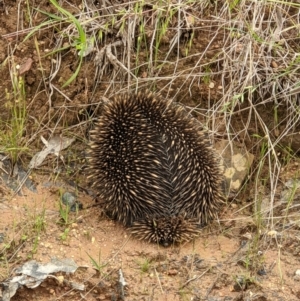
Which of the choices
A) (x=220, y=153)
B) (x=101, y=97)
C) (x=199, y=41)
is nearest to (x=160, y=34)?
(x=199, y=41)

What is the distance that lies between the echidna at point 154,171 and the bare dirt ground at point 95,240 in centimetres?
16

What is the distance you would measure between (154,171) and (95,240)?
1.90 ft

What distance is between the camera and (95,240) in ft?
13.6

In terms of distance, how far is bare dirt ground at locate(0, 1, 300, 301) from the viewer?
12.5 feet

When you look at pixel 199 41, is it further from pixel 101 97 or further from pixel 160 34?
pixel 101 97

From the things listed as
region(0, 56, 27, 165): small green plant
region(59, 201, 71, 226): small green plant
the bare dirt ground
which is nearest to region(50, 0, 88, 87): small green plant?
the bare dirt ground

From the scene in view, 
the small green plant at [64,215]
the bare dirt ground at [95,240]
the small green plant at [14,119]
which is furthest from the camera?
the small green plant at [14,119]

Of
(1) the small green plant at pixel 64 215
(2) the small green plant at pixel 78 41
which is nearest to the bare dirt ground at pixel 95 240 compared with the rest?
(1) the small green plant at pixel 64 215

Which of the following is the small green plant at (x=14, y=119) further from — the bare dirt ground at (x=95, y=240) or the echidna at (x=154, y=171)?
the echidna at (x=154, y=171)

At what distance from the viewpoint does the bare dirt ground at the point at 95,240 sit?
12.5 ft

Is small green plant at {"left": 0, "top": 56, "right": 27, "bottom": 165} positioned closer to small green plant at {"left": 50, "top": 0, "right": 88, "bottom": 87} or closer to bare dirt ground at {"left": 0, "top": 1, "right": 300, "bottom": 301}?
bare dirt ground at {"left": 0, "top": 1, "right": 300, "bottom": 301}

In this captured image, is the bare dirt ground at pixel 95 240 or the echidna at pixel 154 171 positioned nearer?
the bare dirt ground at pixel 95 240

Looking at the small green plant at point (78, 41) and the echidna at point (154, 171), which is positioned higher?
the small green plant at point (78, 41)

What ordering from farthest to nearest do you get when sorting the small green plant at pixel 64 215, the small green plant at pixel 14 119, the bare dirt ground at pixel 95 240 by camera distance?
the small green plant at pixel 14 119
the small green plant at pixel 64 215
the bare dirt ground at pixel 95 240
